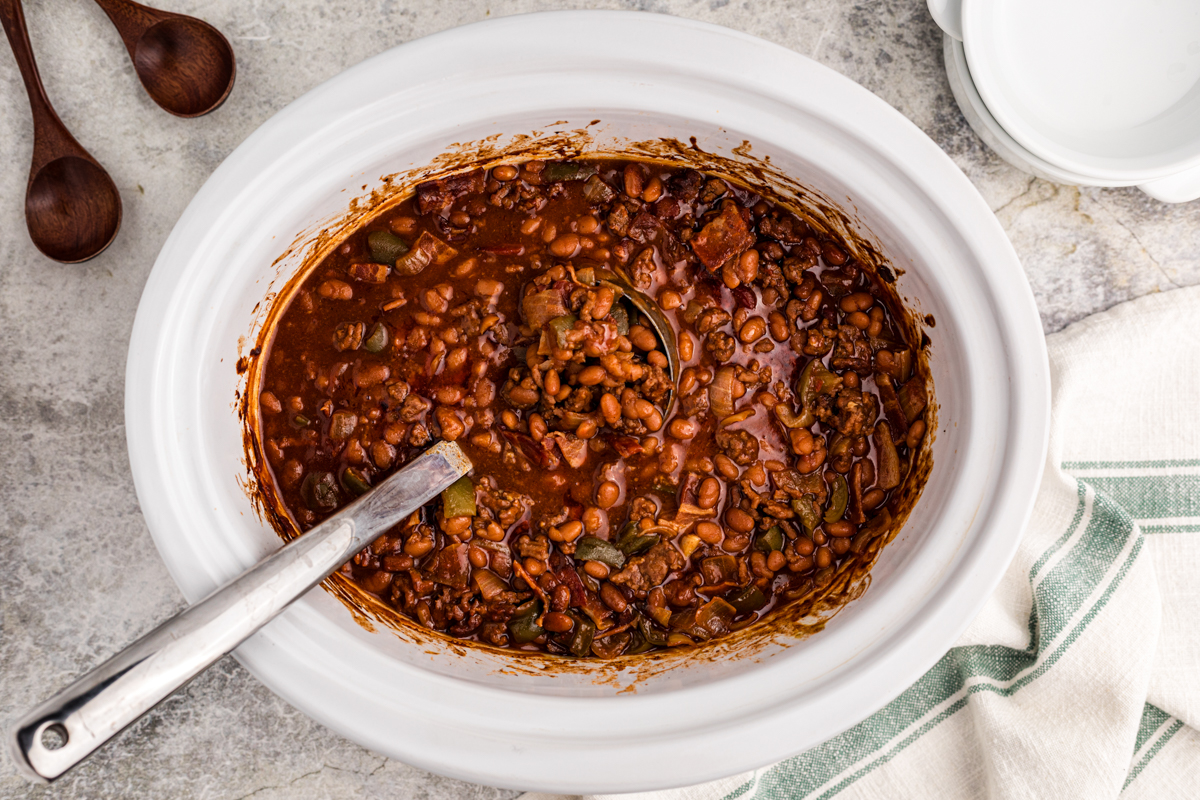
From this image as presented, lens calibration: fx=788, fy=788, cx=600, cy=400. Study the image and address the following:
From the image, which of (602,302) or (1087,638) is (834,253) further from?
(1087,638)

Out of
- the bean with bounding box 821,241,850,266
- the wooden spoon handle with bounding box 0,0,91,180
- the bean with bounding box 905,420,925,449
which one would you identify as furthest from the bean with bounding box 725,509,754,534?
the wooden spoon handle with bounding box 0,0,91,180

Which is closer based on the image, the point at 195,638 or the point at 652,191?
the point at 195,638

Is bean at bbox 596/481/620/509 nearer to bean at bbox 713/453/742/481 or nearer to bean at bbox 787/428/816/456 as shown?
bean at bbox 713/453/742/481

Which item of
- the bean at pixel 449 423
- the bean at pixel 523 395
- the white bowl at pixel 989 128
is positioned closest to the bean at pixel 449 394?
the bean at pixel 449 423

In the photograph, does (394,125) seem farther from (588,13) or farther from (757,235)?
(757,235)

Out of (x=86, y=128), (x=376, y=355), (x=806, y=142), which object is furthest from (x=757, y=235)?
(x=86, y=128)

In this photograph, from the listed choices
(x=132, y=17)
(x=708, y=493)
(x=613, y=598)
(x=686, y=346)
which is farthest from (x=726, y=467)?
(x=132, y=17)
